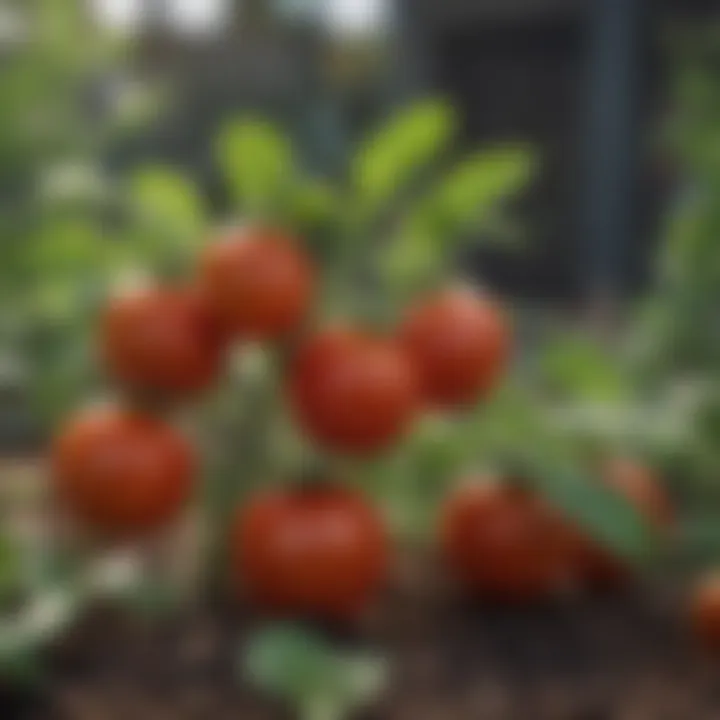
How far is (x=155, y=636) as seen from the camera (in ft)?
2.29

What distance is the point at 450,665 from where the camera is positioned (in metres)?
0.67

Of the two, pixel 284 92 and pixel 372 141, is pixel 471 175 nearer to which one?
pixel 372 141

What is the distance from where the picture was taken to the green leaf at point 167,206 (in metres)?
0.71

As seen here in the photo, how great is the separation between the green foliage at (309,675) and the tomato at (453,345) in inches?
5.3

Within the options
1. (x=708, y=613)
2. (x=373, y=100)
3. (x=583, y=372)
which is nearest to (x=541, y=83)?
(x=373, y=100)

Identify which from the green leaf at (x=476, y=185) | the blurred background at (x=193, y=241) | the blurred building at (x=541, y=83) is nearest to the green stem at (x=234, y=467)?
the blurred background at (x=193, y=241)

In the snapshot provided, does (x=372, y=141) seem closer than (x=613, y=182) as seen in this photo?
Yes

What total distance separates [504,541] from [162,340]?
0.56 feet

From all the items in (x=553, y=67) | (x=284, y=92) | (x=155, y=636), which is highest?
(x=553, y=67)

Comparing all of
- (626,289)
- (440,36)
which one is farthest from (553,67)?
(626,289)

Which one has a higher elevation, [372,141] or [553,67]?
[553,67]

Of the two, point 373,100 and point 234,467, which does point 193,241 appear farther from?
point 373,100

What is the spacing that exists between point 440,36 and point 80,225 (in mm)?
1549

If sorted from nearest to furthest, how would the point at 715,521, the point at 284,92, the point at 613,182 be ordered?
the point at 715,521, the point at 284,92, the point at 613,182
